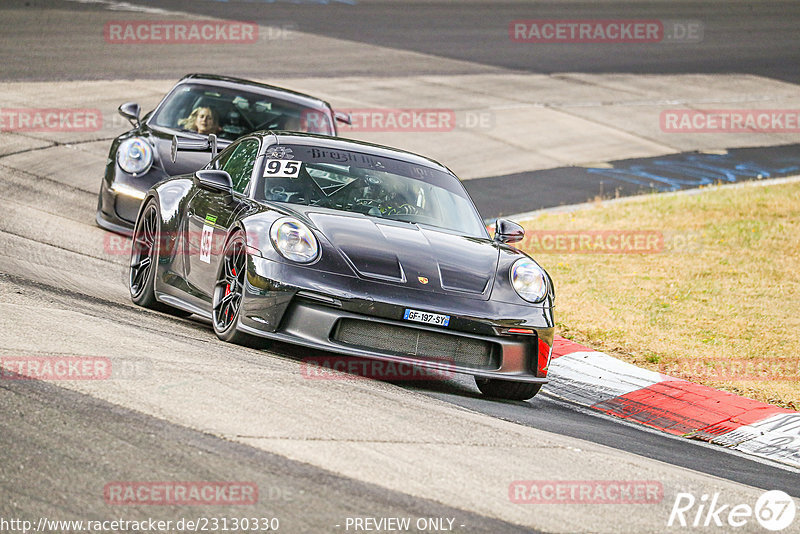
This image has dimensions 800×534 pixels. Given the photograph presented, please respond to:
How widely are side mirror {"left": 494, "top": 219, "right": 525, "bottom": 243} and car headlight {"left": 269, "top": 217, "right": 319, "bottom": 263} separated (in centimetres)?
162

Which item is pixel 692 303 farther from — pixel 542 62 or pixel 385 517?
pixel 542 62

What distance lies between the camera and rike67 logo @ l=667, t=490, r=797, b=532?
4941mm

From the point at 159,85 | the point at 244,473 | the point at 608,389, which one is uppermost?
the point at 159,85

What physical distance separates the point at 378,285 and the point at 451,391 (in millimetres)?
1019

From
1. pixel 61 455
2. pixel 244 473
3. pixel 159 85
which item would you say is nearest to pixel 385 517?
pixel 244 473

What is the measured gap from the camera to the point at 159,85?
2078cm

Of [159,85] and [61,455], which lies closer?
[61,455]
